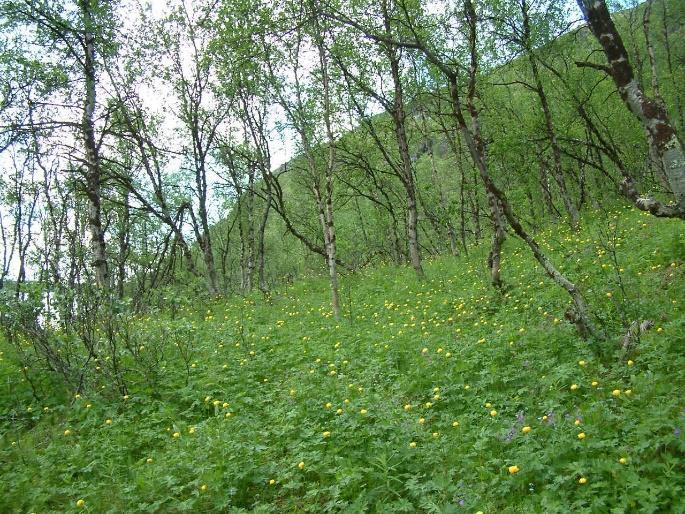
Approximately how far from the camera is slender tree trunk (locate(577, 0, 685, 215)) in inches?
207

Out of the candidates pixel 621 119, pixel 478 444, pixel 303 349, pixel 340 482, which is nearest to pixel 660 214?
pixel 478 444

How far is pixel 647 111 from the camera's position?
5.52 metres

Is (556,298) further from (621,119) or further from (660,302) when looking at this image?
(621,119)

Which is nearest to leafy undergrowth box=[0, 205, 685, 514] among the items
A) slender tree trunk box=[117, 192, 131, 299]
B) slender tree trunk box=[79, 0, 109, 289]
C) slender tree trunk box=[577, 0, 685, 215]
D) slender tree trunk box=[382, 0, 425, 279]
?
slender tree trunk box=[577, 0, 685, 215]

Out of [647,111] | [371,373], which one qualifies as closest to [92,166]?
[371,373]

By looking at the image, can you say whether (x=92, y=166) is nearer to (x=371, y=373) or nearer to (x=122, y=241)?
(x=371, y=373)

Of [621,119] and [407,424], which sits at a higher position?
[621,119]

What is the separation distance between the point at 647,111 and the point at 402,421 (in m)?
4.97

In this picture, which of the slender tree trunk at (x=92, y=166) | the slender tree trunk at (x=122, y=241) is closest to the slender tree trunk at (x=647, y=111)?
the slender tree trunk at (x=92, y=166)

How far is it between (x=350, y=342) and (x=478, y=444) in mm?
4970

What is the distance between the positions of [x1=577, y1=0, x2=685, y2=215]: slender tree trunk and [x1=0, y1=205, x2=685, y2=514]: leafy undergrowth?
1.72 metres

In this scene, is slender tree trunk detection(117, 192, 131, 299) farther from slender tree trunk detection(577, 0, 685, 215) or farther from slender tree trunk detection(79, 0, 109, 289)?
slender tree trunk detection(577, 0, 685, 215)

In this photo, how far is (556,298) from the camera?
931 centimetres

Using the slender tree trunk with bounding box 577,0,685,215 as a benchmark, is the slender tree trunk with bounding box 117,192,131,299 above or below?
above
